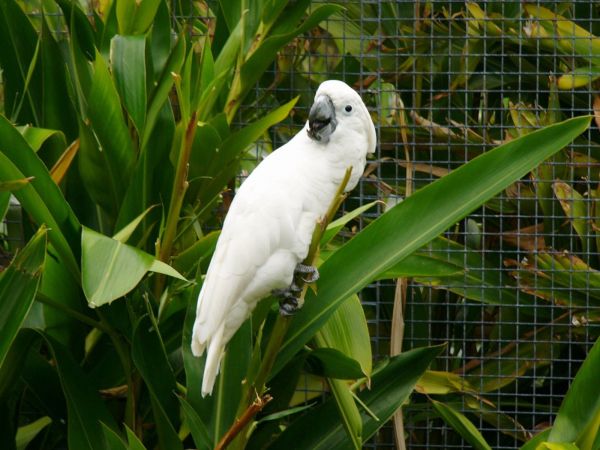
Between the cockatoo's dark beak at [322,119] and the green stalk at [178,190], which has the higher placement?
the cockatoo's dark beak at [322,119]

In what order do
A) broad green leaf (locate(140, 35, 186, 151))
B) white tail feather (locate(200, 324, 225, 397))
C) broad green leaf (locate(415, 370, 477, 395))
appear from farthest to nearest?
broad green leaf (locate(415, 370, 477, 395)), broad green leaf (locate(140, 35, 186, 151)), white tail feather (locate(200, 324, 225, 397))

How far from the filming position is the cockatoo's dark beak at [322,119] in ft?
4.25

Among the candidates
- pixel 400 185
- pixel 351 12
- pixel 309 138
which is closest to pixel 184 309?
pixel 309 138

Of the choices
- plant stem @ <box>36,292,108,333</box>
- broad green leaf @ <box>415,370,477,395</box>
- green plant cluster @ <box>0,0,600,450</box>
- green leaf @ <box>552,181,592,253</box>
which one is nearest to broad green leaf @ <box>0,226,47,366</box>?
green plant cluster @ <box>0,0,600,450</box>

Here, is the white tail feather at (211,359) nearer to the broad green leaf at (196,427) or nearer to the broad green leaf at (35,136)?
the broad green leaf at (196,427)

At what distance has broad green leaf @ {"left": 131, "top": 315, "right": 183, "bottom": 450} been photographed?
1.49m

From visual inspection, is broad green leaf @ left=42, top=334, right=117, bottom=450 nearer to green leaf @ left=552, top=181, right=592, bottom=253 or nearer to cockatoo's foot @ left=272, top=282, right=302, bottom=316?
cockatoo's foot @ left=272, top=282, right=302, bottom=316

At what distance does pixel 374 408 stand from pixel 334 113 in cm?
54

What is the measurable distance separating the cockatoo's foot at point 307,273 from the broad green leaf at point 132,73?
0.47 meters

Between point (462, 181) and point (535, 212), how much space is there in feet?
2.59

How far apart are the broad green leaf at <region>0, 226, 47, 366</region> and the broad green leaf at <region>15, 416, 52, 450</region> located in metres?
0.47

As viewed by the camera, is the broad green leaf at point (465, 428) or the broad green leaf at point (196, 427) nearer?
the broad green leaf at point (196, 427)

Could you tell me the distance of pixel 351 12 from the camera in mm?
2275

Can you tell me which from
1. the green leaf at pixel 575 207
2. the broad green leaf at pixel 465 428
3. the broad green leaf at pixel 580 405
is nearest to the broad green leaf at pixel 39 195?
the broad green leaf at pixel 465 428
